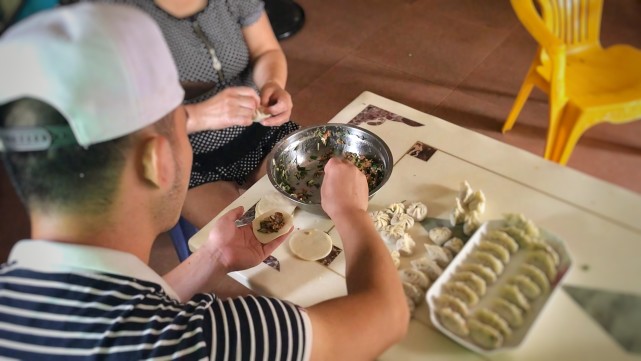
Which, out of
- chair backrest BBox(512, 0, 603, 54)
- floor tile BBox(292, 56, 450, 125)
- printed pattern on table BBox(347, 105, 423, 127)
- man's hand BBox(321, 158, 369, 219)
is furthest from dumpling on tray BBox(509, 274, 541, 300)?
floor tile BBox(292, 56, 450, 125)

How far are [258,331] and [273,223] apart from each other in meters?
0.41

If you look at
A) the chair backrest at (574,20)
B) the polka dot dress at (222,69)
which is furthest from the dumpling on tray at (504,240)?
the chair backrest at (574,20)

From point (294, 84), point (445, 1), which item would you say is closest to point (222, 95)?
point (294, 84)

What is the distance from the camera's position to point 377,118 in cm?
144

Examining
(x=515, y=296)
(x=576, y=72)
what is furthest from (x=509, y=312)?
(x=576, y=72)

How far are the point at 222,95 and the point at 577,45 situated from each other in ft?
5.10

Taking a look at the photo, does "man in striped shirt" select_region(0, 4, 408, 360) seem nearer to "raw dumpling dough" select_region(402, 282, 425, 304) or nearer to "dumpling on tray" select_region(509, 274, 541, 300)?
"raw dumpling dough" select_region(402, 282, 425, 304)

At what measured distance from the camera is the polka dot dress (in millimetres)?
1434

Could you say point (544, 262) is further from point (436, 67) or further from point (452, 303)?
point (436, 67)

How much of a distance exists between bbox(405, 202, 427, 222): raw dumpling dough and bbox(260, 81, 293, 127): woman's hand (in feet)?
1.64

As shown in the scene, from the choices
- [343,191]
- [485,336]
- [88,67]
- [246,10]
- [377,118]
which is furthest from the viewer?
[246,10]

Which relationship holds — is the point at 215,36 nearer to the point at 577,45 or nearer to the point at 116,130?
the point at 116,130

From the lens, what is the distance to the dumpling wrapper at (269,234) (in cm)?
113

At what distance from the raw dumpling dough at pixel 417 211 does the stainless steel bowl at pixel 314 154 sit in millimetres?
122
